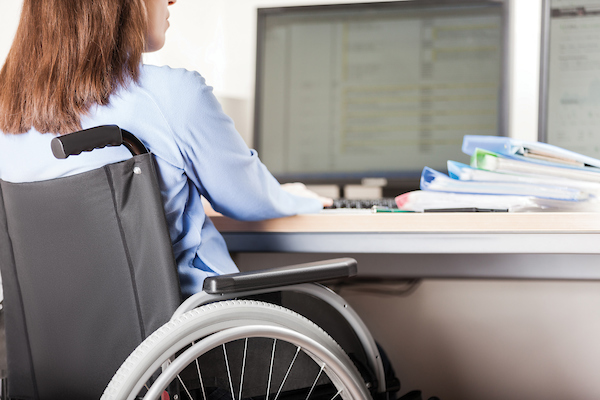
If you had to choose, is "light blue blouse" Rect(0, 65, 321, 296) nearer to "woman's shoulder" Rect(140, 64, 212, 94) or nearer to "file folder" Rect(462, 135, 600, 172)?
"woman's shoulder" Rect(140, 64, 212, 94)

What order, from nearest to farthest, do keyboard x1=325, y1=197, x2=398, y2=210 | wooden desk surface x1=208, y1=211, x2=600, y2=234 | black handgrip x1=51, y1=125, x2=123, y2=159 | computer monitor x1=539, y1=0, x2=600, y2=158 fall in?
black handgrip x1=51, y1=125, x2=123, y2=159, wooden desk surface x1=208, y1=211, x2=600, y2=234, keyboard x1=325, y1=197, x2=398, y2=210, computer monitor x1=539, y1=0, x2=600, y2=158

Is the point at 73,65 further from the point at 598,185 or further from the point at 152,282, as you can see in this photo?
the point at 598,185

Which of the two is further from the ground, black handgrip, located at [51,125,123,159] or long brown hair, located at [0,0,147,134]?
long brown hair, located at [0,0,147,134]

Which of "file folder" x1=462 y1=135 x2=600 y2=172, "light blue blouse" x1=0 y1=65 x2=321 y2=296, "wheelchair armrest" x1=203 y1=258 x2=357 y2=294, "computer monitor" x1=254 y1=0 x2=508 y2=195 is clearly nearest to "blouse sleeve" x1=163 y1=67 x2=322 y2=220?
"light blue blouse" x1=0 y1=65 x2=321 y2=296

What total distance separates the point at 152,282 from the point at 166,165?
152 millimetres

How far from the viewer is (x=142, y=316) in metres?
0.60

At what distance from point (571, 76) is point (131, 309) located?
1114 mm

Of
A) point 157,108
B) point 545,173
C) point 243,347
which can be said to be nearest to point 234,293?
point 243,347

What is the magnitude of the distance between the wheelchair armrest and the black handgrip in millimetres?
191

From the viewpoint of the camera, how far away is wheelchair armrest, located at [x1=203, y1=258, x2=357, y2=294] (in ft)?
1.85

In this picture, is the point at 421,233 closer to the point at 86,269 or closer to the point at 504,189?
the point at 504,189

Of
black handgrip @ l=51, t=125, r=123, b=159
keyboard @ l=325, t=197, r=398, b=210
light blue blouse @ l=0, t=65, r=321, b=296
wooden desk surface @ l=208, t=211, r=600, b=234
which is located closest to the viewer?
black handgrip @ l=51, t=125, r=123, b=159

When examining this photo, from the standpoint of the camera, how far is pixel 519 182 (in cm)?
82

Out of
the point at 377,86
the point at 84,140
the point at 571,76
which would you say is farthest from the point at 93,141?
the point at 571,76
